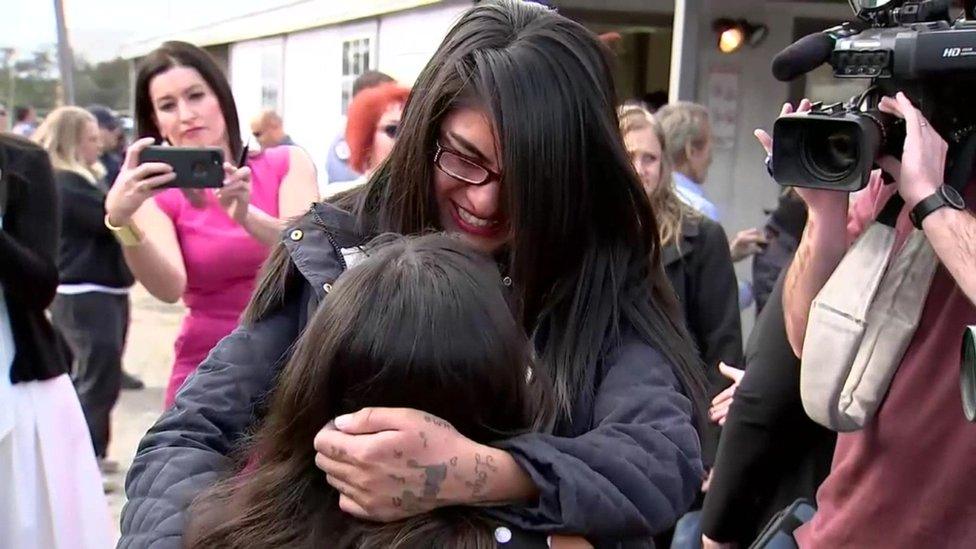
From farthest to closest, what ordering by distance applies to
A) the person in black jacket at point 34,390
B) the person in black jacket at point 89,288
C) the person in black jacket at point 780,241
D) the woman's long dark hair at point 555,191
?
the person in black jacket at point 89,288 → the person in black jacket at point 780,241 → the person in black jacket at point 34,390 → the woman's long dark hair at point 555,191

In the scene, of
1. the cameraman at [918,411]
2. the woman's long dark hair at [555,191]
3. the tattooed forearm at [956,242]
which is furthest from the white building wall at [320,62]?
the woman's long dark hair at [555,191]

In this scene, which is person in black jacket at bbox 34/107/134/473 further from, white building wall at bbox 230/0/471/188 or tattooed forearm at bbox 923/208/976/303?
tattooed forearm at bbox 923/208/976/303

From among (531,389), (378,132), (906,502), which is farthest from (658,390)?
(378,132)

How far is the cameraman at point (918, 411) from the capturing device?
1635 millimetres

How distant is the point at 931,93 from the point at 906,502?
695 millimetres

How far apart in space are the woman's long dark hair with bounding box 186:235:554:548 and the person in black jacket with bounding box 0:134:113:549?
186cm

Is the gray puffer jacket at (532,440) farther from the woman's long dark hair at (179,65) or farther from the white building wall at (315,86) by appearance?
the white building wall at (315,86)

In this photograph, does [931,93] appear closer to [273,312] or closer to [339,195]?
[339,195]

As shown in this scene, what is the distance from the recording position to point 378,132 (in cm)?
325

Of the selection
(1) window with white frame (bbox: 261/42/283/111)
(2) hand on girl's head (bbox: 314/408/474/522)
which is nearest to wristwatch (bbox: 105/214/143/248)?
(2) hand on girl's head (bbox: 314/408/474/522)

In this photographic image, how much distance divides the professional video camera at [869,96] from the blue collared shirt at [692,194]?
160cm

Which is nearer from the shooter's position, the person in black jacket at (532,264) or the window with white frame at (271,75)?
the person in black jacket at (532,264)

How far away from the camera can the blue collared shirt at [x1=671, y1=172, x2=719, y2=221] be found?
11.4ft

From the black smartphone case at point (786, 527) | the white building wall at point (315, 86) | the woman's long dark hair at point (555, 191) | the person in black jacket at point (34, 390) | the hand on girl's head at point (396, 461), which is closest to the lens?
the hand on girl's head at point (396, 461)
